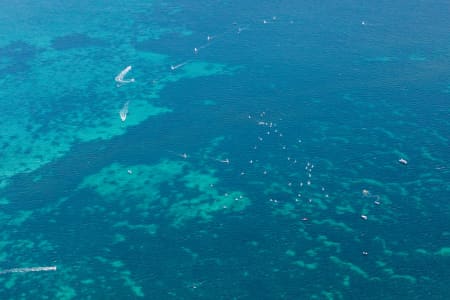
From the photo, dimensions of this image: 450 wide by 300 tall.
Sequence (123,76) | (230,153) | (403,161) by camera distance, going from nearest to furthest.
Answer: (403,161) < (230,153) < (123,76)

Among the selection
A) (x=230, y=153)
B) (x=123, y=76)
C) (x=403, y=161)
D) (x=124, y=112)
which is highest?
(x=123, y=76)

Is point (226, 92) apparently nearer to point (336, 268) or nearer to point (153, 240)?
point (153, 240)

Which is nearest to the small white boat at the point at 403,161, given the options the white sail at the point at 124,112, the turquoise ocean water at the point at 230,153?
the turquoise ocean water at the point at 230,153

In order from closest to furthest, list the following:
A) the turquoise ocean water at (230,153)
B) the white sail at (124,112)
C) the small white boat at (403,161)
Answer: the turquoise ocean water at (230,153)
the small white boat at (403,161)
the white sail at (124,112)

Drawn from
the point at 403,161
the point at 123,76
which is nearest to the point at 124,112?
the point at 123,76

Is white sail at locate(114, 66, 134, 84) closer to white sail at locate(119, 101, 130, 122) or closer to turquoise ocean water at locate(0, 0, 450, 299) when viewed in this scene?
turquoise ocean water at locate(0, 0, 450, 299)

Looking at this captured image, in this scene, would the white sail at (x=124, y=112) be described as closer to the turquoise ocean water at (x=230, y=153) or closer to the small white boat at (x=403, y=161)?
the turquoise ocean water at (x=230, y=153)

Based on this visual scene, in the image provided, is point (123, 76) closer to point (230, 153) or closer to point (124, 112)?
point (124, 112)

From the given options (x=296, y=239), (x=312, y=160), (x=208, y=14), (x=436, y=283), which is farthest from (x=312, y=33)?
(x=436, y=283)
